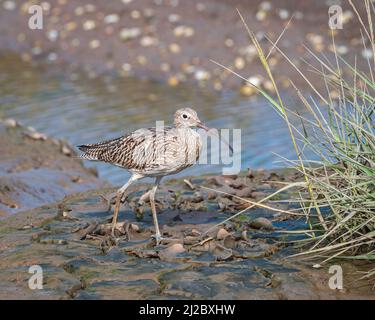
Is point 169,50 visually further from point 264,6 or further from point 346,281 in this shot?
point 346,281

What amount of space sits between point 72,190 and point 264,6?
8922 mm

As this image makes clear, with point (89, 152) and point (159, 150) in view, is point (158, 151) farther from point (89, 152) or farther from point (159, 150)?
point (89, 152)

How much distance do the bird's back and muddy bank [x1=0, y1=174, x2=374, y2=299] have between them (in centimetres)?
55

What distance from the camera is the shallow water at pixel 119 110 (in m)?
12.3

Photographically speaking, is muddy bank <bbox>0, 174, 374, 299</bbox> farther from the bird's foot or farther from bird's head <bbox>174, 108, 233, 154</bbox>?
bird's head <bbox>174, 108, 233, 154</bbox>

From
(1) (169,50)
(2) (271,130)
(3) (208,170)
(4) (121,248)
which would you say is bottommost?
(4) (121,248)

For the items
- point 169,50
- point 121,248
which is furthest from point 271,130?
point 121,248

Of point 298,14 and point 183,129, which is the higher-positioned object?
point 298,14

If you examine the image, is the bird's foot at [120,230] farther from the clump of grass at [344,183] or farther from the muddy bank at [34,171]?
the muddy bank at [34,171]

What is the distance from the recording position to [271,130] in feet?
42.9

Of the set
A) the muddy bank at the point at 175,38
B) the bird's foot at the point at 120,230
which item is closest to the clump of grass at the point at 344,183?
the bird's foot at the point at 120,230

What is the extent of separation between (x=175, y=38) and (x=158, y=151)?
1048 cm

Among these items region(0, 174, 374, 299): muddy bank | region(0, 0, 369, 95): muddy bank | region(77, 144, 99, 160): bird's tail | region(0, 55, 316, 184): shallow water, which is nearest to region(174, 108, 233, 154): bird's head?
region(0, 174, 374, 299): muddy bank

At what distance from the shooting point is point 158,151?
7746 mm
